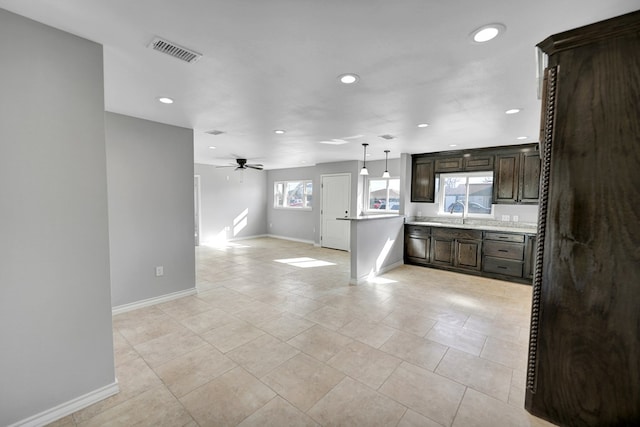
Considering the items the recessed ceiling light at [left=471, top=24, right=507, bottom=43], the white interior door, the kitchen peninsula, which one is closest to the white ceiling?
the recessed ceiling light at [left=471, top=24, right=507, bottom=43]

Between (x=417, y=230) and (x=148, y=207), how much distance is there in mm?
4935

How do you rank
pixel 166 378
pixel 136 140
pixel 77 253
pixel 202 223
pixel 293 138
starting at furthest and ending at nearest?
1. pixel 202 223
2. pixel 293 138
3. pixel 136 140
4. pixel 166 378
5. pixel 77 253

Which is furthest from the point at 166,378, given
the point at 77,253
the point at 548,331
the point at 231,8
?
the point at 548,331

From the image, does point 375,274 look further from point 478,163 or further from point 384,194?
point 478,163

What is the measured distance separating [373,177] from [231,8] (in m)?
6.12

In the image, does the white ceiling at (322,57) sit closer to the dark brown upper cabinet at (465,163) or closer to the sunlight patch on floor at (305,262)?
the dark brown upper cabinet at (465,163)

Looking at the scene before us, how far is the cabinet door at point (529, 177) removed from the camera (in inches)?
185

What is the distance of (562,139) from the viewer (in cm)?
166

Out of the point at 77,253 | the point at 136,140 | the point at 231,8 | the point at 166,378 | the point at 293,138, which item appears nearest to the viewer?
the point at 231,8

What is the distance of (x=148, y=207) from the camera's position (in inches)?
138

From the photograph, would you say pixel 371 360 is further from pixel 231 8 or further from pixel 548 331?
pixel 231 8

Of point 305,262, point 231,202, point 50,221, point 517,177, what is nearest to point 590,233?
point 50,221

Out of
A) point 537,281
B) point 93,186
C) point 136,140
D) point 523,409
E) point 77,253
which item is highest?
point 136,140

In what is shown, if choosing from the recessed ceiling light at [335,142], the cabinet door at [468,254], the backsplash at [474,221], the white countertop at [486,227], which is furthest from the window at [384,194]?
the recessed ceiling light at [335,142]
